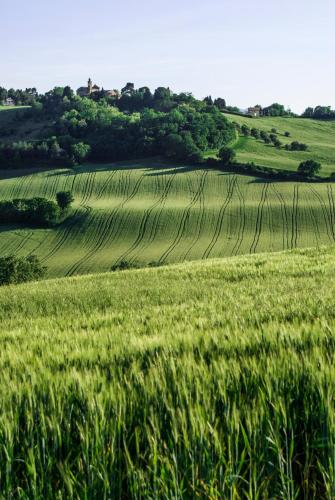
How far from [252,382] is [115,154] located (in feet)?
382

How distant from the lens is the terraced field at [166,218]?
6500 centimetres

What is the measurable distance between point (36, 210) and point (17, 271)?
33253 millimetres

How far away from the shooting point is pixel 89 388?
316 centimetres

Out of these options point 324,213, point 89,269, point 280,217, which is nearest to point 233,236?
point 280,217

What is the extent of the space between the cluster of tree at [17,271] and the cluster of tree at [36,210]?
25.3 m

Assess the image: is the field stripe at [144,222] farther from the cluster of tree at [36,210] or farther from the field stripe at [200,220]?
the cluster of tree at [36,210]

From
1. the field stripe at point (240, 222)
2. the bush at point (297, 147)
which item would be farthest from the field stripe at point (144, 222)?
the bush at point (297, 147)

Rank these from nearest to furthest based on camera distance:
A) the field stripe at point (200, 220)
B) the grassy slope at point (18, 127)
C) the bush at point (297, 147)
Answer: the field stripe at point (200, 220) < the bush at point (297, 147) < the grassy slope at point (18, 127)

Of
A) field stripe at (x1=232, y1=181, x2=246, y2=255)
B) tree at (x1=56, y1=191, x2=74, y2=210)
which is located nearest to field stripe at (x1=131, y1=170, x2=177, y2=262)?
field stripe at (x1=232, y1=181, x2=246, y2=255)

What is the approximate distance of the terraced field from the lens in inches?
2559

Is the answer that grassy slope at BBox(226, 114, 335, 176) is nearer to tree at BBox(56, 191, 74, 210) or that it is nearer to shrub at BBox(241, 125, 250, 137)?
shrub at BBox(241, 125, 250, 137)

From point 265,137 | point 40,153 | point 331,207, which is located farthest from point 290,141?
point 40,153

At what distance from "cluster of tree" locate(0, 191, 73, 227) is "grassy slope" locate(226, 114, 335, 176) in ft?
123

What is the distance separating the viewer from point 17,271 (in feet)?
159
